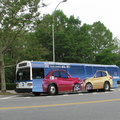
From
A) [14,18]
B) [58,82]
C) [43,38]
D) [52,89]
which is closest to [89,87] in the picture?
[58,82]

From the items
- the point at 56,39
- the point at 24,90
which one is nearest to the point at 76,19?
the point at 56,39

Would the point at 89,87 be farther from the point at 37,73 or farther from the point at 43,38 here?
the point at 43,38

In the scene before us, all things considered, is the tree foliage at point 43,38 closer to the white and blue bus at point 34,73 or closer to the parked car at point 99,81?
the white and blue bus at point 34,73

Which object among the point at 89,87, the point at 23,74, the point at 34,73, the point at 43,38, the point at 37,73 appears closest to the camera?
the point at 34,73

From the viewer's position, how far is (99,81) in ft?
68.2

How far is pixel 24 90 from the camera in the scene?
16969 mm

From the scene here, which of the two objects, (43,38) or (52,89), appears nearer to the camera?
(52,89)

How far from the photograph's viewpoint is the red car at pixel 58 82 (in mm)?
17344

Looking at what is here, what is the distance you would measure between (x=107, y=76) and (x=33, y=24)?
8.58m

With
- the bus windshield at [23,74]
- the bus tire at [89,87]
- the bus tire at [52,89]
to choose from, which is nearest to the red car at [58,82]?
the bus tire at [52,89]

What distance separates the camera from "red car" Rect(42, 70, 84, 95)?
683 inches

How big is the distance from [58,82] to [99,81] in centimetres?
481

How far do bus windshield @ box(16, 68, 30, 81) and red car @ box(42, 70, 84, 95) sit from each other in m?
1.37

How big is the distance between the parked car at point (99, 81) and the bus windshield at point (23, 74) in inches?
227
